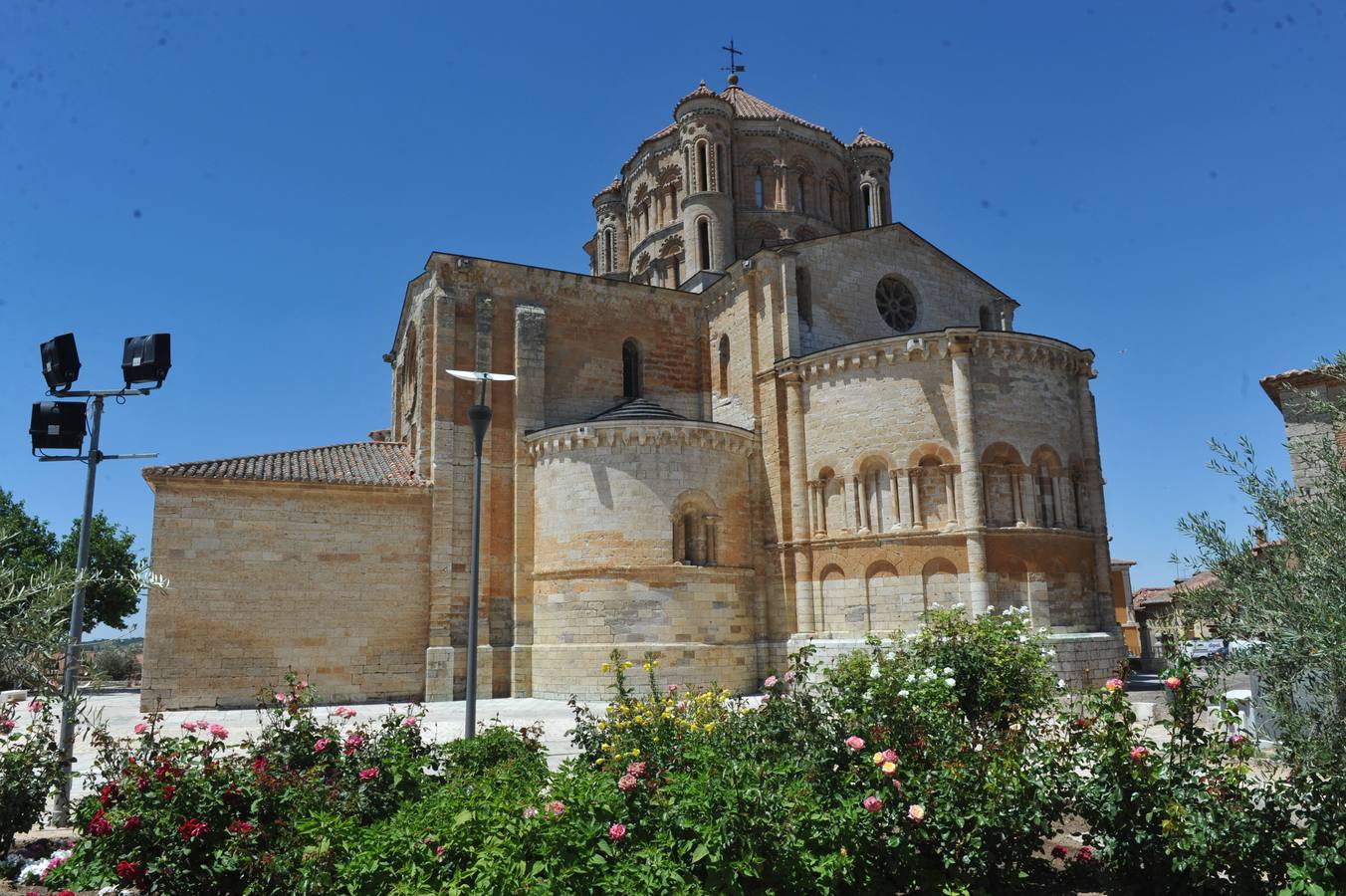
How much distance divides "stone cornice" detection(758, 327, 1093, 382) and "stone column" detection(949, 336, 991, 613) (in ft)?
0.82

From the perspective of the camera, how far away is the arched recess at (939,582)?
768 inches

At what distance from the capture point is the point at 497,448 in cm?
2256

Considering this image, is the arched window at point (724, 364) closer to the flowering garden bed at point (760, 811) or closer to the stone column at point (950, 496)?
the stone column at point (950, 496)

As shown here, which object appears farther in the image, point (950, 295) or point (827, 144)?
point (827, 144)

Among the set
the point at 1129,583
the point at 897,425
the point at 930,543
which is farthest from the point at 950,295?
the point at 1129,583

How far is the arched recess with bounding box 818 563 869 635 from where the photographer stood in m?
20.4

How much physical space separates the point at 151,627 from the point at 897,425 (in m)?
16.9

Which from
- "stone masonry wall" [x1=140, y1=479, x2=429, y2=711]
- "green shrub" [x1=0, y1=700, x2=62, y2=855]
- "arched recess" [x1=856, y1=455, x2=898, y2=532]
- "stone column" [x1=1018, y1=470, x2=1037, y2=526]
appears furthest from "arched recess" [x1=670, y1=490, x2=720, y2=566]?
"green shrub" [x1=0, y1=700, x2=62, y2=855]

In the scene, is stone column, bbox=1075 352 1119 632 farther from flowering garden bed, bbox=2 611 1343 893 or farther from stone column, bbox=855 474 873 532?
flowering garden bed, bbox=2 611 1343 893

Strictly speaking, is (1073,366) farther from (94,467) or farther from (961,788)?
(94,467)

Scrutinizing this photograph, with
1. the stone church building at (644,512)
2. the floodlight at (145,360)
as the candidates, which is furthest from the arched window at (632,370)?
the floodlight at (145,360)

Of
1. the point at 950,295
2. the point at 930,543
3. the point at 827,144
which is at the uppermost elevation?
the point at 827,144

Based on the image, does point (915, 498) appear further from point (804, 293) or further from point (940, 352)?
point (804, 293)

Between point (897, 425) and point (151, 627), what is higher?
point (897, 425)
